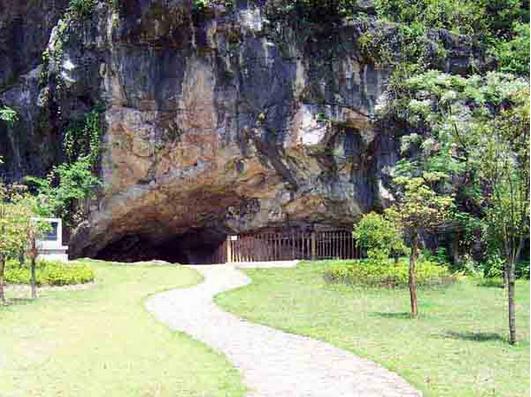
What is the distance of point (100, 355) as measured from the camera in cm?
899

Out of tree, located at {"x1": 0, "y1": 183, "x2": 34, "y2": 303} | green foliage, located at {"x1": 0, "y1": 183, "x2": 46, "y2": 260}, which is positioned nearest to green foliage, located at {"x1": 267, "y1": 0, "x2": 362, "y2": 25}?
green foliage, located at {"x1": 0, "y1": 183, "x2": 46, "y2": 260}

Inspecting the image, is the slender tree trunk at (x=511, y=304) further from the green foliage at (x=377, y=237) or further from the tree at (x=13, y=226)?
the tree at (x=13, y=226)

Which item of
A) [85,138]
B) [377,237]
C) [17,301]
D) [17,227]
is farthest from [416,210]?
[85,138]

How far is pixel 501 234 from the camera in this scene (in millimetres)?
10719

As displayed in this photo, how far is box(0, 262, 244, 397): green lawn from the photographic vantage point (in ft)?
23.7

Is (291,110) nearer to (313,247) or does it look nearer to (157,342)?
(313,247)

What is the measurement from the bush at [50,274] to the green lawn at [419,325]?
4417mm

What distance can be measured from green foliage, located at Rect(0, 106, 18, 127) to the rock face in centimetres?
71

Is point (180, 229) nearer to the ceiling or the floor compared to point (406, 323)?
nearer to the ceiling

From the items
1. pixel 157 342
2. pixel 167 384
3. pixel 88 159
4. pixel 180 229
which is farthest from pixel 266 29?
pixel 167 384

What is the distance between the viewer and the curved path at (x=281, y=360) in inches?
282

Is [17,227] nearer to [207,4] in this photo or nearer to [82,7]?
[207,4]

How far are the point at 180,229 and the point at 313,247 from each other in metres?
6.29

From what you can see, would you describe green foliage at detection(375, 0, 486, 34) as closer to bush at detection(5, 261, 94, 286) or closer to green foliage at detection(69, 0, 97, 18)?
green foliage at detection(69, 0, 97, 18)
